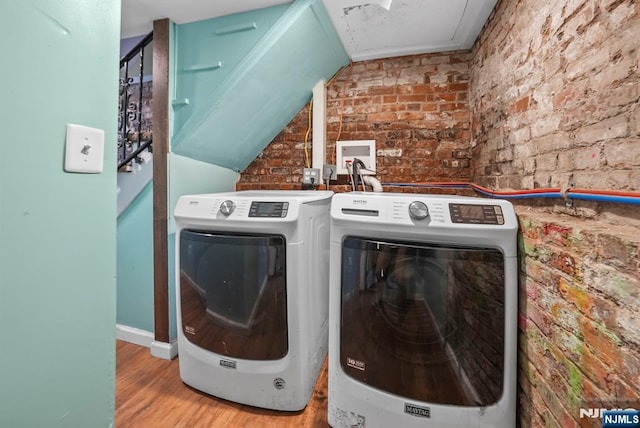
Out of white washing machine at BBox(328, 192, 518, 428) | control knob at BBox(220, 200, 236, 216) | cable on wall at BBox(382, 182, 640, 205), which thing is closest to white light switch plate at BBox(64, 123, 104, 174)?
control knob at BBox(220, 200, 236, 216)

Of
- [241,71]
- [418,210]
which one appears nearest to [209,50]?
[241,71]

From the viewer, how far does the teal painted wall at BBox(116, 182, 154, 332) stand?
1949 millimetres

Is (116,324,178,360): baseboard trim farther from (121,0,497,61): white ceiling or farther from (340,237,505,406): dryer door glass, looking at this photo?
(121,0,497,61): white ceiling

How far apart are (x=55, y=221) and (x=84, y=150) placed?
0.68ft

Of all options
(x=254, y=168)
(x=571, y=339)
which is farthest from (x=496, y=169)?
(x=254, y=168)

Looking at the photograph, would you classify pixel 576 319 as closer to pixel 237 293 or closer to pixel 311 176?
pixel 237 293

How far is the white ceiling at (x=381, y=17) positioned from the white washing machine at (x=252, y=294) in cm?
129

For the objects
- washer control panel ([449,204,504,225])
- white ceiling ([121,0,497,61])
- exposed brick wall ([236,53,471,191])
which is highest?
white ceiling ([121,0,497,61])

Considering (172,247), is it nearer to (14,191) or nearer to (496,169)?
(14,191)

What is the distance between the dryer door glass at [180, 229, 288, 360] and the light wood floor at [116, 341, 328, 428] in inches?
11.7

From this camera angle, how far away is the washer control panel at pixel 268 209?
1.28 metres

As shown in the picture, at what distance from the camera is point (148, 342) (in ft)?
6.40

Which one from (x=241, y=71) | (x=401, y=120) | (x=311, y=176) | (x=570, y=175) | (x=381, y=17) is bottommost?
(x=570, y=175)

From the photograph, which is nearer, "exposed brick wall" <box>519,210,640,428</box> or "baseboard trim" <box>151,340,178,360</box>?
"exposed brick wall" <box>519,210,640,428</box>
